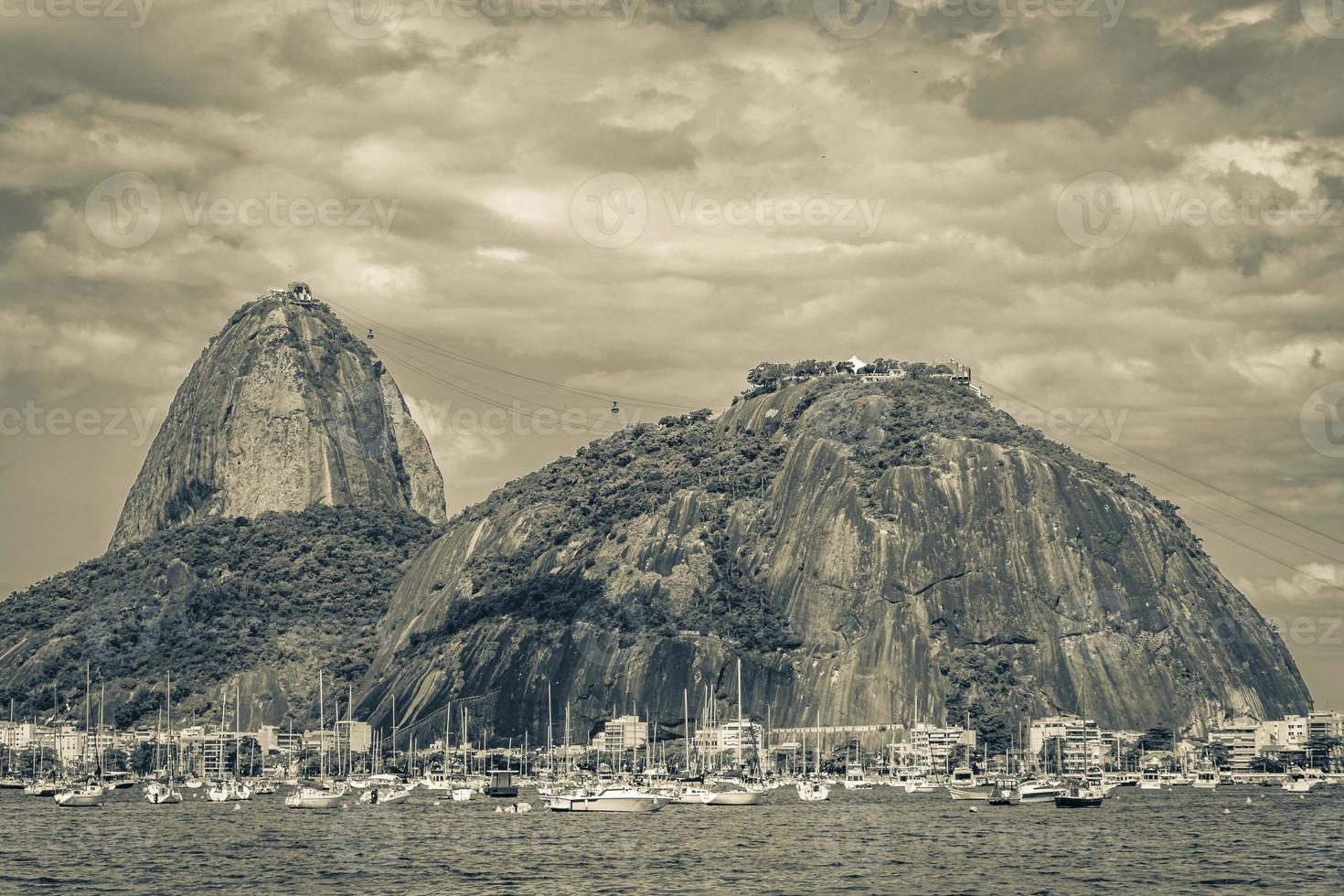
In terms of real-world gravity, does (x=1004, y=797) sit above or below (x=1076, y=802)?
above

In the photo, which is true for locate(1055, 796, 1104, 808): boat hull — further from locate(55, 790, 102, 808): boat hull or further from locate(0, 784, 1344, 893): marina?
locate(55, 790, 102, 808): boat hull

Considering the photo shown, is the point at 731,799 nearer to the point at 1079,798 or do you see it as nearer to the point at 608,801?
the point at 608,801

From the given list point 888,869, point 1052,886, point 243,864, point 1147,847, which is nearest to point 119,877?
point 243,864

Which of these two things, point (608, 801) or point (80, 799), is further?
point (80, 799)

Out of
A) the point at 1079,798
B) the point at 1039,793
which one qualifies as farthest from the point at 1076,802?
the point at 1039,793

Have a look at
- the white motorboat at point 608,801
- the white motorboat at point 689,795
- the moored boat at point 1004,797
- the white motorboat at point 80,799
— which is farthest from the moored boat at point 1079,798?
the white motorboat at point 80,799

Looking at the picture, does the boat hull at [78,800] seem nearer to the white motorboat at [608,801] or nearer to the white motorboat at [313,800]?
the white motorboat at [313,800]

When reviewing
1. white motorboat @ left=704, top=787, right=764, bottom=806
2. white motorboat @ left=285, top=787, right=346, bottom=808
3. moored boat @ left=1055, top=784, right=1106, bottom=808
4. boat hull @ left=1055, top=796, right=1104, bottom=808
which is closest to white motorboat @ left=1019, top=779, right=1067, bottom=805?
moored boat @ left=1055, top=784, right=1106, bottom=808

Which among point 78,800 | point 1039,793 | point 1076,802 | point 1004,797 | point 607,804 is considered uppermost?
point 607,804

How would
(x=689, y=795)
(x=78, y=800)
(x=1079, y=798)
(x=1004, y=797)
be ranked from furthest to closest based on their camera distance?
(x=78, y=800), (x=689, y=795), (x=1004, y=797), (x=1079, y=798)

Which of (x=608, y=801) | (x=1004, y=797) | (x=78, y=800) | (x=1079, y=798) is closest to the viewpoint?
(x=608, y=801)
